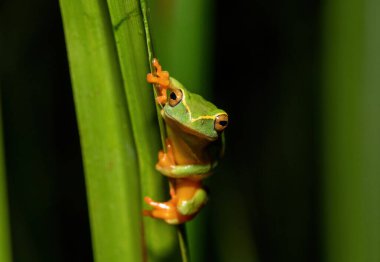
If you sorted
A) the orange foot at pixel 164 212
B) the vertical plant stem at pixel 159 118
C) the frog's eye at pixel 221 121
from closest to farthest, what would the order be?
the vertical plant stem at pixel 159 118
the orange foot at pixel 164 212
the frog's eye at pixel 221 121

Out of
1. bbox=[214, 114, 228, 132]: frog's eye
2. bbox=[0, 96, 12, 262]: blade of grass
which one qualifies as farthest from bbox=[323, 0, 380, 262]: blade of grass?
bbox=[0, 96, 12, 262]: blade of grass

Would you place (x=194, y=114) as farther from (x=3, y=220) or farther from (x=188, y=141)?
(x=3, y=220)

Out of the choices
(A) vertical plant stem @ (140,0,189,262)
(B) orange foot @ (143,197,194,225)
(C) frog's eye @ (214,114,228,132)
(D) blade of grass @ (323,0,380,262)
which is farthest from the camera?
(C) frog's eye @ (214,114,228,132)

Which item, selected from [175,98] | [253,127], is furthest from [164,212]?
[253,127]

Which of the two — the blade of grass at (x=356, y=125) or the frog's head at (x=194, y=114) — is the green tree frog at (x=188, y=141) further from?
the blade of grass at (x=356, y=125)

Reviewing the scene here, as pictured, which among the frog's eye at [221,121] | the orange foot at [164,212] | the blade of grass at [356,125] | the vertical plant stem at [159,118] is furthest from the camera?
the frog's eye at [221,121]

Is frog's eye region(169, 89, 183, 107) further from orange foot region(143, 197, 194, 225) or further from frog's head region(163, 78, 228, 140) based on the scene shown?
orange foot region(143, 197, 194, 225)

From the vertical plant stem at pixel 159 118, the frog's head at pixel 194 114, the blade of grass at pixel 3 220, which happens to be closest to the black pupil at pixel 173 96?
the frog's head at pixel 194 114
